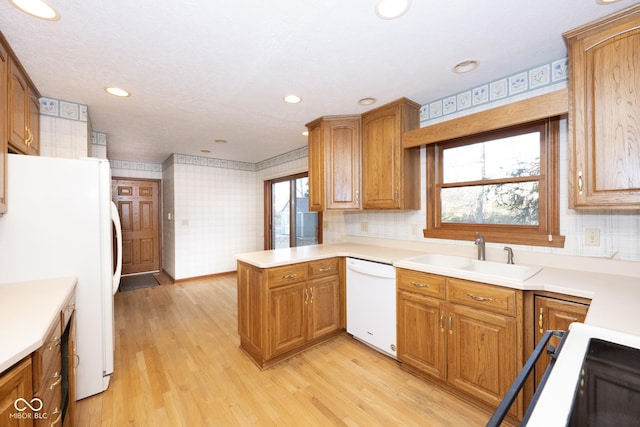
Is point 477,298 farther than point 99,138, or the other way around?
point 99,138

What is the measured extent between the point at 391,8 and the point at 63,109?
2.88 metres

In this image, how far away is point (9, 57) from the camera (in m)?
1.67

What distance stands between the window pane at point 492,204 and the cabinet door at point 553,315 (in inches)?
30.1

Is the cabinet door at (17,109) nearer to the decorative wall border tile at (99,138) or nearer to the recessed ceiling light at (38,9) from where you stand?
the recessed ceiling light at (38,9)

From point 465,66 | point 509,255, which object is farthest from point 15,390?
point 465,66

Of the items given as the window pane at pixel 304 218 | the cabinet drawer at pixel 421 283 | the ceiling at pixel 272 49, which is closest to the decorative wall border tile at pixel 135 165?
the ceiling at pixel 272 49

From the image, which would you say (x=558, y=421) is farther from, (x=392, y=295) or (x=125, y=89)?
(x=125, y=89)

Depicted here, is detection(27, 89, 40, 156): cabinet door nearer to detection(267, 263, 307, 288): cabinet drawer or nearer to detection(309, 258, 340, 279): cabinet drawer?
detection(267, 263, 307, 288): cabinet drawer

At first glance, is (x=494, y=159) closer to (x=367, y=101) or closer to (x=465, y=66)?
(x=465, y=66)

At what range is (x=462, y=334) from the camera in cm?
182

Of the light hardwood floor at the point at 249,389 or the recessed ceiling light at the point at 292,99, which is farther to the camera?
the recessed ceiling light at the point at 292,99

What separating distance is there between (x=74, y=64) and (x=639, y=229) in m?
3.73

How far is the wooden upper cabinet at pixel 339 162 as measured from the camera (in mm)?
2865

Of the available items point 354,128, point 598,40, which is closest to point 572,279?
point 598,40
